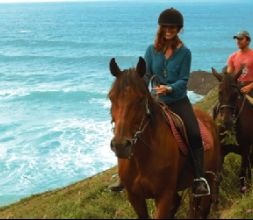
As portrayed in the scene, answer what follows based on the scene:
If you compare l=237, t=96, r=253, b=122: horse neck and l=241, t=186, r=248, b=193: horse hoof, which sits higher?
l=237, t=96, r=253, b=122: horse neck

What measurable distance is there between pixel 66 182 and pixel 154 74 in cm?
2953

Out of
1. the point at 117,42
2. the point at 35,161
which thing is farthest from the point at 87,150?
the point at 117,42

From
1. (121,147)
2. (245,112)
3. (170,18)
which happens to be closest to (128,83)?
(121,147)

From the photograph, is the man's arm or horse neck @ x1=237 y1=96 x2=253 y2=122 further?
the man's arm

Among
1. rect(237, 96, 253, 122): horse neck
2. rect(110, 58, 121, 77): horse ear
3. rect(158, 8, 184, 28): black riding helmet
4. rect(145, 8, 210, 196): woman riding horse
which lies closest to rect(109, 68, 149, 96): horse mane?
rect(110, 58, 121, 77): horse ear

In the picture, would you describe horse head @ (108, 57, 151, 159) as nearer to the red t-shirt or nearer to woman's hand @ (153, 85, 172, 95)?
woman's hand @ (153, 85, 172, 95)

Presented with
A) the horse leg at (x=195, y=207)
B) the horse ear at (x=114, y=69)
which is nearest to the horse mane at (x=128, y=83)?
the horse ear at (x=114, y=69)

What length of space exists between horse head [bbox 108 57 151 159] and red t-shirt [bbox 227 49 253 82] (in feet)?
18.7

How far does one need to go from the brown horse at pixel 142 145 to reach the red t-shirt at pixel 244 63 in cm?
466

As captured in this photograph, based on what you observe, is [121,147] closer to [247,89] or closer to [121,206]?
[121,206]

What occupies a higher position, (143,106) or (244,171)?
(143,106)

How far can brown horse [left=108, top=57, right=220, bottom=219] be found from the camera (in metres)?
5.55

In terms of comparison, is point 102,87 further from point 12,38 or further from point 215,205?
point 12,38

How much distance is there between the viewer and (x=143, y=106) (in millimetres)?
5875
